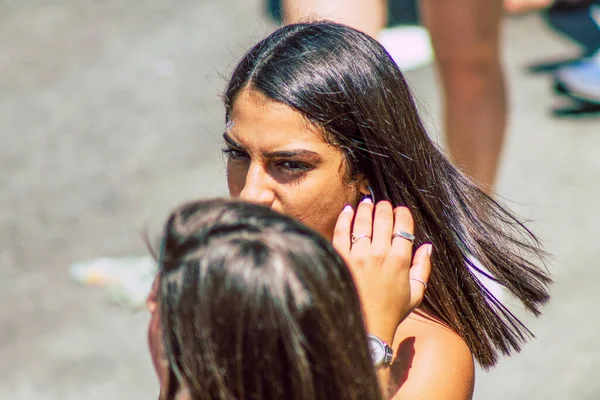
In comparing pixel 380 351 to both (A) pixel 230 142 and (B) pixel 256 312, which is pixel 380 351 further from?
(A) pixel 230 142

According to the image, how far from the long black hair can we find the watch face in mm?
Answer: 431

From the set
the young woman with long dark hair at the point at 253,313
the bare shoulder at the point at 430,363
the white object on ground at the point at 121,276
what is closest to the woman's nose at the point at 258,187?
the bare shoulder at the point at 430,363

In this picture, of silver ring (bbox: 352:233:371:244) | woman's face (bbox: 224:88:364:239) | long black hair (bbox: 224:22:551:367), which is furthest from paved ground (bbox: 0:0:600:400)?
silver ring (bbox: 352:233:371:244)

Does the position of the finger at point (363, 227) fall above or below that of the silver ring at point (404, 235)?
above

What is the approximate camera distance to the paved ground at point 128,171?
3.87 m

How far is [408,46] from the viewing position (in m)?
6.06

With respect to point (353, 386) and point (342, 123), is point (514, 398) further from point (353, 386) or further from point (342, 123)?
point (353, 386)

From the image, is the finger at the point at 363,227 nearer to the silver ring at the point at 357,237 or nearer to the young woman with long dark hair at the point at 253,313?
the silver ring at the point at 357,237

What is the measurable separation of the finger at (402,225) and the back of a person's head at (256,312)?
1.46 ft

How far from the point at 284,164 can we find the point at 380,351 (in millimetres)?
523

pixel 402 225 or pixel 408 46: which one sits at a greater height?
pixel 408 46

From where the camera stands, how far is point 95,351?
→ 4.00 meters

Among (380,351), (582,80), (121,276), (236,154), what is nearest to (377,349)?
(380,351)

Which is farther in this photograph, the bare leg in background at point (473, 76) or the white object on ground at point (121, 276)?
the white object on ground at point (121, 276)
